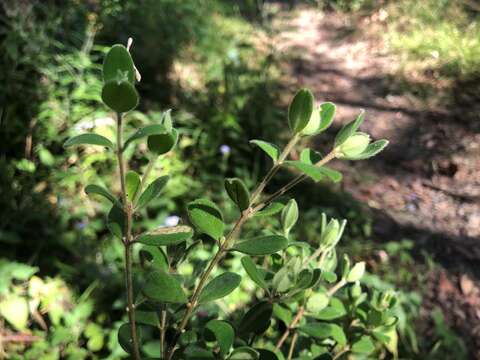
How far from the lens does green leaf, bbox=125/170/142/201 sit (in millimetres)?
513

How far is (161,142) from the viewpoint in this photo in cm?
46

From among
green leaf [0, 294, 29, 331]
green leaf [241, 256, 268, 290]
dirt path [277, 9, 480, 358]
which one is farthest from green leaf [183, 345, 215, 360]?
dirt path [277, 9, 480, 358]

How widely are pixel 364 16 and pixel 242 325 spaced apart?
564cm

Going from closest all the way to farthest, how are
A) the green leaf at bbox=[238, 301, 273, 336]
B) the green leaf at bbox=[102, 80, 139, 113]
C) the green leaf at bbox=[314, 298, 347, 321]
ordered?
1. the green leaf at bbox=[102, 80, 139, 113]
2. the green leaf at bbox=[238, 301, 273, 336]
3. the green leaf at bbox=[314, 298, 347, 321]

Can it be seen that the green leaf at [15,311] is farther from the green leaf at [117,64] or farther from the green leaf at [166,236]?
the green leaf at [117,64]

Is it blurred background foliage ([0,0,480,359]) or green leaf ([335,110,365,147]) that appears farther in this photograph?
blurred background foliage ([0,0,480,359])

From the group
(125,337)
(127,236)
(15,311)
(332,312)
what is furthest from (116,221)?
(15,311)

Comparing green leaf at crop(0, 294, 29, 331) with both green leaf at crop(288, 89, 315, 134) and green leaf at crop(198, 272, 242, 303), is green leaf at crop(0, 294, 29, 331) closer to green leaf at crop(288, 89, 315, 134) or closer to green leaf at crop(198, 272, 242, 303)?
green leaf at crop(198, 272, 242, 303)

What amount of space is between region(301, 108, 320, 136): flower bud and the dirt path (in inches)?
65.9

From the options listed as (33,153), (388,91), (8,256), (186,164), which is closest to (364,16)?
(388,91)

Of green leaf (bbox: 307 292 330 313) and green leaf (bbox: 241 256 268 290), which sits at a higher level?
green leaf (bbox: 241 256 268 290)

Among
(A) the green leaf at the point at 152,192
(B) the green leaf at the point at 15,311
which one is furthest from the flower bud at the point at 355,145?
(B) the green leaf at the point at 15,311

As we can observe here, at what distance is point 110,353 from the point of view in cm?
156

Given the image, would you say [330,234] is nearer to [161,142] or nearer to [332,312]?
[332,312]
